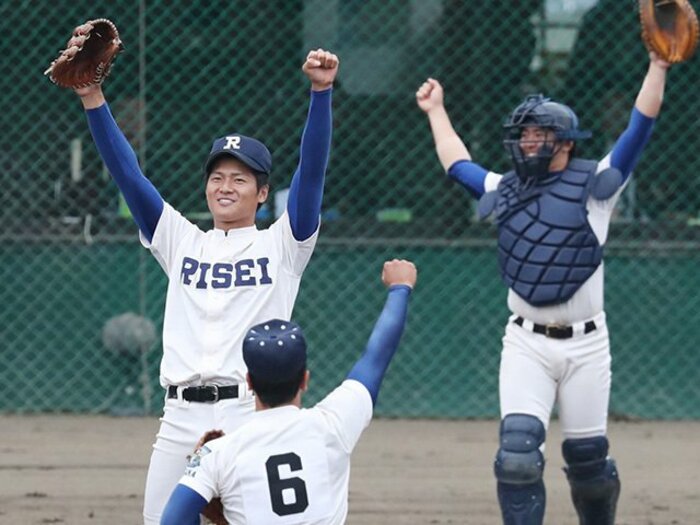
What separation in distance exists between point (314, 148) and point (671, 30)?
2.16 m

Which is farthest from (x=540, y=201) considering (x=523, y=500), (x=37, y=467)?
(x=37, y=467)

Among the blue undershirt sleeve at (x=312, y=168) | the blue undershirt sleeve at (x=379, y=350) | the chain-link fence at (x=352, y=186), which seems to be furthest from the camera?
the chain-link fence at (x=352, y=186)

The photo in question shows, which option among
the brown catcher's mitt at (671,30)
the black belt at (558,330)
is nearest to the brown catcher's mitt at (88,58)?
the black belt at (558,330)

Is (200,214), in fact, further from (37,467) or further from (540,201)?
(540,201)

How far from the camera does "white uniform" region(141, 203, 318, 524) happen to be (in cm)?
477

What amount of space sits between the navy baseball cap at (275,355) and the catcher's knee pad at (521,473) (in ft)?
7.90

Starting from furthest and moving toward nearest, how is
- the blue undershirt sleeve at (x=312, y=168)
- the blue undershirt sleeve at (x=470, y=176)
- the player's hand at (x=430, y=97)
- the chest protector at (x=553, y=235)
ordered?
1. the player's hand at (x=430, y=97)
2. the blue undershirt sleeve at (x=470, y=176)
3. the chest protector at (x=553, y=235)
4. the blue undershirt sleeve at (x=312, y=168)

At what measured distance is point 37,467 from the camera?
26.9 ft

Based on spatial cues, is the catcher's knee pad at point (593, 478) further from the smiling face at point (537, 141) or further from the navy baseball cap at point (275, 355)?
the navy baseball cap at point (275, 355)

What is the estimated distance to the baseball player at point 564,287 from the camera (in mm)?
6238

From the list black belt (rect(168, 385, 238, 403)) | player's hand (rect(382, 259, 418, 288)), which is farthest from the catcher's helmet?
player's hand (rect(382, 259, 418, 288))

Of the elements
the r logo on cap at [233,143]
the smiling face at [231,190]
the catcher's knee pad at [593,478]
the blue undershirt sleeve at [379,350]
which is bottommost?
the catcher's knee pad at [593,478]

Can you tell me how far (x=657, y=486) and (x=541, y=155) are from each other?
2.35 meters

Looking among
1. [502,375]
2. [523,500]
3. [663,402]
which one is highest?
[502,375]
